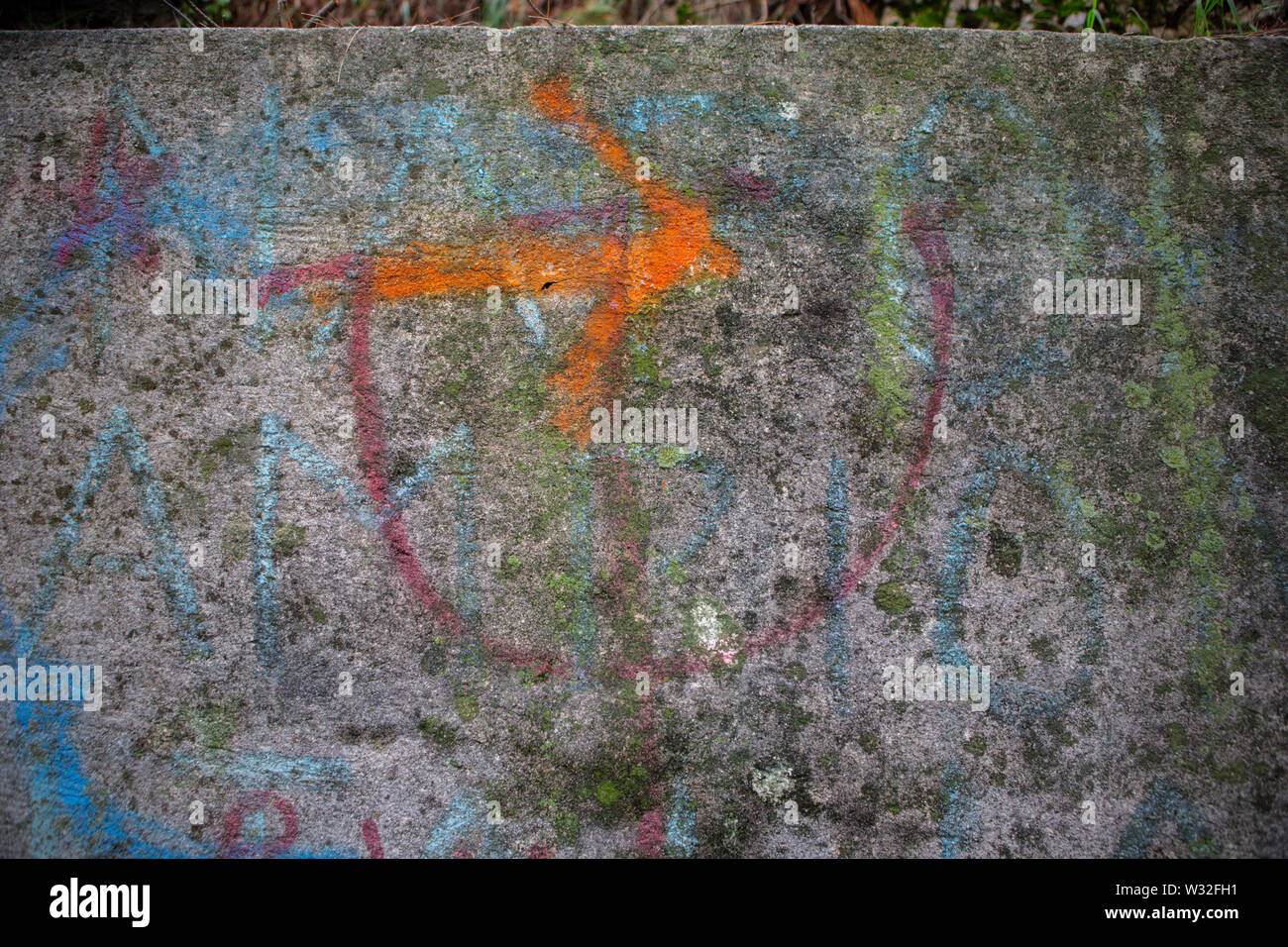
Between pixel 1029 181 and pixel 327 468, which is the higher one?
pixel 1029 181

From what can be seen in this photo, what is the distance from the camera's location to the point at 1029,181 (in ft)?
7.08

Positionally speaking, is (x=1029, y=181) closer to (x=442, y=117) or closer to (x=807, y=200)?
(x=807, y=200)

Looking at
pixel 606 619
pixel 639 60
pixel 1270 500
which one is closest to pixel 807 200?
pixel 639 60

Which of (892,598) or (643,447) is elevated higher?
(643,447)

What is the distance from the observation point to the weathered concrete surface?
204 cm

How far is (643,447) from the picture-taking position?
6.93 feet

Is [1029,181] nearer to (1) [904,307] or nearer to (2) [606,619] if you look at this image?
(1) [904,307]

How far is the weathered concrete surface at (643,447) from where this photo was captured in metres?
2.04

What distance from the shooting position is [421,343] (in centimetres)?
213

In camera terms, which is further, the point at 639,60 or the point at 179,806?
the point at 639,60

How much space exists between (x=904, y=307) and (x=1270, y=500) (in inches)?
46.5

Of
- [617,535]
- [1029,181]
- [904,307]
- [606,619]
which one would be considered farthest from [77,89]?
[1029,181]
